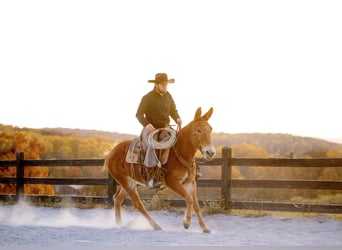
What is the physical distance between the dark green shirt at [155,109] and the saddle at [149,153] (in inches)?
5.3

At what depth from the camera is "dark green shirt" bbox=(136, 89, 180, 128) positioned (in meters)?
5.58

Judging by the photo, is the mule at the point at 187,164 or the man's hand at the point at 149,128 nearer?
the mule at the point at 187,164

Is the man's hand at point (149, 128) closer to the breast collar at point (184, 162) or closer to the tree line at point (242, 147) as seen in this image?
the breast collar at point (184, 162)

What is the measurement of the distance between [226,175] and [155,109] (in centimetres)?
206

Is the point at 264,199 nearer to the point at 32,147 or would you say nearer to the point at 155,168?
the point at 155,168

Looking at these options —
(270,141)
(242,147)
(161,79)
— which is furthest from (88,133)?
(270,141)

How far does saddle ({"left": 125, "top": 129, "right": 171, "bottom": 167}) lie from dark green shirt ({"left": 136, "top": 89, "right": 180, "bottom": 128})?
13 cm

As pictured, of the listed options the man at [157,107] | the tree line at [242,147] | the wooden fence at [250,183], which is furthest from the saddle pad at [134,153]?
the wooden fence at [250,183]

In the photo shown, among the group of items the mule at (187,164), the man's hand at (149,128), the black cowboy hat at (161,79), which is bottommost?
the mule at (187,164)

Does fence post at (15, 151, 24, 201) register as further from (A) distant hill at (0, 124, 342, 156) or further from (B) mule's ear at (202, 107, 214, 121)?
(B) mule's ear at (202, 107, 214, 121)

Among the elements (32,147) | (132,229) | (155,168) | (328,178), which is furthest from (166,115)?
(32,147)

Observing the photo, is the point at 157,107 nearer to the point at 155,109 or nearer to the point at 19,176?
the point at 155,109

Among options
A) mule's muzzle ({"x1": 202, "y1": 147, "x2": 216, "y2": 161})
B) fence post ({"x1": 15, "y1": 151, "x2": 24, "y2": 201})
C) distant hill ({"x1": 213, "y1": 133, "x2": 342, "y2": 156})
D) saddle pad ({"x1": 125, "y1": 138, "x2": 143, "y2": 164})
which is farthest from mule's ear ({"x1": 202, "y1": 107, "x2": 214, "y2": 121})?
fence post ({"x1": 15, "y1": 151, "x2": 24, "y2": 201})

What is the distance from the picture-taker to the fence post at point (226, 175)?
723cm
